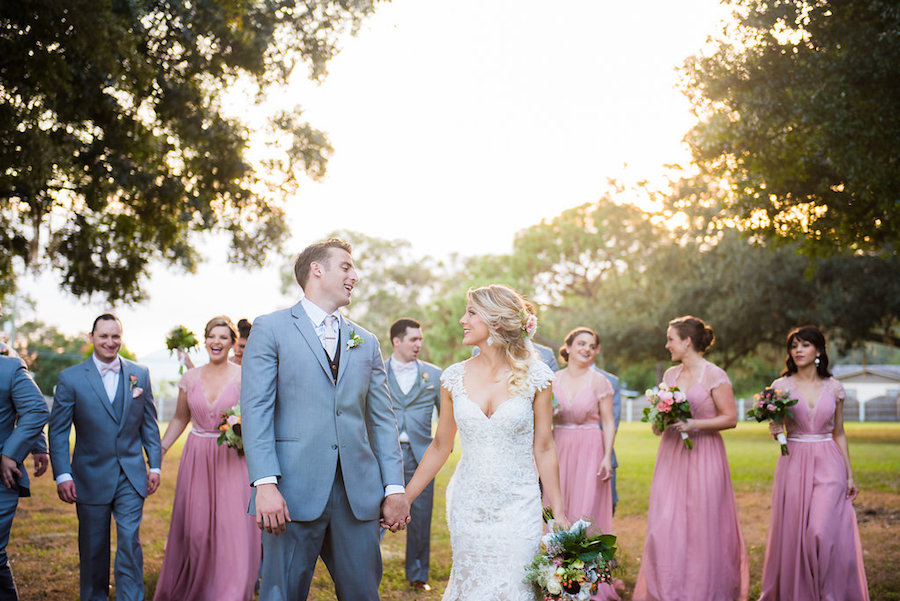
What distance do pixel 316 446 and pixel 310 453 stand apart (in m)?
0.05

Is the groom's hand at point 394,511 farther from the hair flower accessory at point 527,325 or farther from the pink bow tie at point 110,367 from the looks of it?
the pink bow tie at point 110,367

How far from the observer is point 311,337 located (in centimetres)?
466

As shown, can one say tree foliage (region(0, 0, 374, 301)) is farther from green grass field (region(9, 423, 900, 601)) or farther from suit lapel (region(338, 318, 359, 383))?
suit lapel (region(338, 318, 359, 383))

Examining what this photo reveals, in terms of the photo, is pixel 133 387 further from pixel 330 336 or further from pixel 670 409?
pixel 670 409

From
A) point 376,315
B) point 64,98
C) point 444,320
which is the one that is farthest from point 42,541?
point 376,315

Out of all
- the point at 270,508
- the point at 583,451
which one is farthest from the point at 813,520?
the point at 270,508

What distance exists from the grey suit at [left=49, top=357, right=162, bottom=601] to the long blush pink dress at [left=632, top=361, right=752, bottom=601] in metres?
4.49

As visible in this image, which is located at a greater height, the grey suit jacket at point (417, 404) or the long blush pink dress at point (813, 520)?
the grey suit jacket at point (417, 404)

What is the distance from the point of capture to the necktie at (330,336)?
15.6 ft

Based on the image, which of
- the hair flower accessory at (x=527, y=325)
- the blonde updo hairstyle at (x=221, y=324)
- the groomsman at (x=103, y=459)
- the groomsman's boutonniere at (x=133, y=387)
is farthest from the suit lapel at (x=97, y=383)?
the hair flower accessory at (x=527, y=325)

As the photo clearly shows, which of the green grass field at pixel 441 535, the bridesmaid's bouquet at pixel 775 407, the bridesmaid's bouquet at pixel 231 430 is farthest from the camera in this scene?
the green grass field at pixel 441 535

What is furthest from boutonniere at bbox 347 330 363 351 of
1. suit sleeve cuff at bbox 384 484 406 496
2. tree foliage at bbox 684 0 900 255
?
tree foliage at bbox 684 0 900 255

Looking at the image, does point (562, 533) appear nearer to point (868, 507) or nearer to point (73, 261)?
point (868, 507)

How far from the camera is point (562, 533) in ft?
15.4
